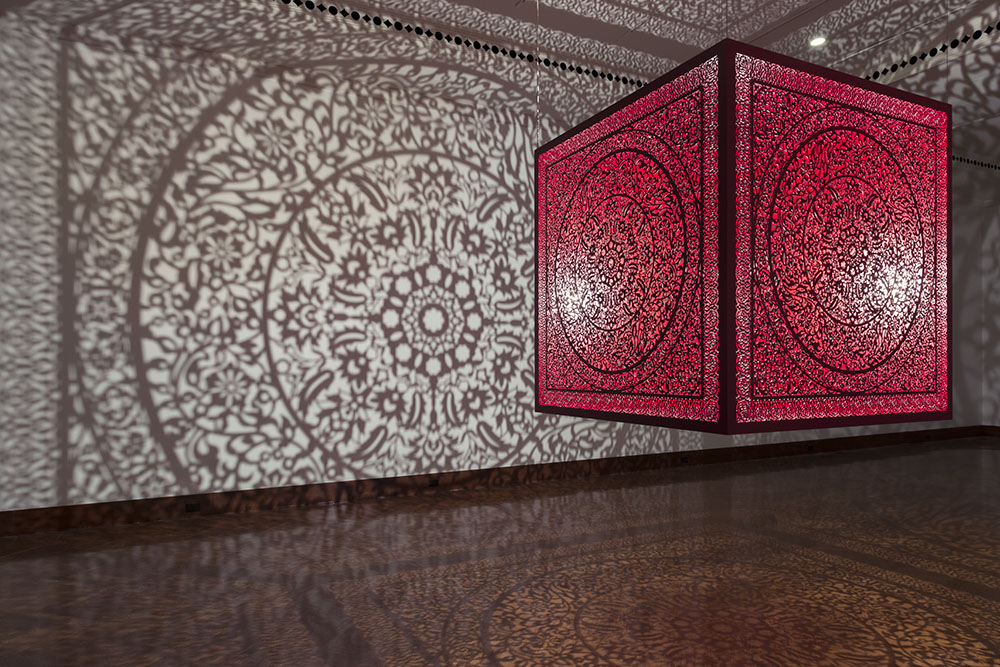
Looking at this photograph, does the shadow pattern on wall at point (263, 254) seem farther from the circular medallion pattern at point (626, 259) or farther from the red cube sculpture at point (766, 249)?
the red cube sculpture at point (766, 249)

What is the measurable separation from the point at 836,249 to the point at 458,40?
90.4 inches

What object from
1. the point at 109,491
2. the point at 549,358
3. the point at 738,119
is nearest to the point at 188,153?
the point at 109,491

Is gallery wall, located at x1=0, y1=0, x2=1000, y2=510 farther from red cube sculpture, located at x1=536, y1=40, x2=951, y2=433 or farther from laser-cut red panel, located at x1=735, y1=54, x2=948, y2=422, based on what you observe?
laser-cut red panel, located at x1=735, y1=54, x2=948, y2=422

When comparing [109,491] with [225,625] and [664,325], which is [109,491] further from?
[664,325]

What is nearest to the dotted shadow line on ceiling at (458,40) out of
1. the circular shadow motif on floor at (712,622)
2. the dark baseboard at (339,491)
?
the dark baseboard at (339,491)

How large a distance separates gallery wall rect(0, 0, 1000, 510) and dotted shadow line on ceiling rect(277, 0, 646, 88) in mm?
34

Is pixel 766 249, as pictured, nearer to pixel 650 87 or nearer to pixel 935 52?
pixel 650 87

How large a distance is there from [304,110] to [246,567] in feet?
7.50

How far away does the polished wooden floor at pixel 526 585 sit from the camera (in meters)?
1.46

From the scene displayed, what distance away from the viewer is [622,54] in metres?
3.36

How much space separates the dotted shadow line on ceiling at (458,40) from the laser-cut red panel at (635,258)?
1.35 meters

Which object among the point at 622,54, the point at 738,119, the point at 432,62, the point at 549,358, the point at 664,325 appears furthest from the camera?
the point at 622,54

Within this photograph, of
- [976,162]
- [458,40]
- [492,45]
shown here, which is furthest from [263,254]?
[976,162]

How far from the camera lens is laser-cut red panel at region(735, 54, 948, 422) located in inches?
52.7
